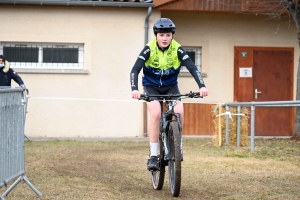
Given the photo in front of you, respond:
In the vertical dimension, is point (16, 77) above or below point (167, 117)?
above

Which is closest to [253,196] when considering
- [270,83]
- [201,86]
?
[201,86]

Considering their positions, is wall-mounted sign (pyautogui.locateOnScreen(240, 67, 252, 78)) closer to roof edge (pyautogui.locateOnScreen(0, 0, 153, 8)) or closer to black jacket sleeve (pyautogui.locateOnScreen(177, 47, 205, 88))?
roof edge (pyautogui.locateOnScreen(0, 0, 153, 8))

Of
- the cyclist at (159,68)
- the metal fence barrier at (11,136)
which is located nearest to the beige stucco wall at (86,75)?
the cyclist at (159,68)

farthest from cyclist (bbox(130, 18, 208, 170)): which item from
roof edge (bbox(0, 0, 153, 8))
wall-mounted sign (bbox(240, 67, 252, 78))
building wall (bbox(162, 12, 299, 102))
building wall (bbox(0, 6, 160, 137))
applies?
wall-mounted sign (bbox(240, 67, 252, 78))

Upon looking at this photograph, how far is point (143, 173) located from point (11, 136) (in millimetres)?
3237

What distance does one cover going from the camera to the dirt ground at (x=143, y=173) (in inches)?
332

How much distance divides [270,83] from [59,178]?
12.0m

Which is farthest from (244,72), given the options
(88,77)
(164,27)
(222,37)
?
(164,27)

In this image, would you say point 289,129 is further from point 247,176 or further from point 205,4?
point 247,176

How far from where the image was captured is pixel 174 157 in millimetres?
8031

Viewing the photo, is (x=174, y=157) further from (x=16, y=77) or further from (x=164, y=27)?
(x=16, y=77)

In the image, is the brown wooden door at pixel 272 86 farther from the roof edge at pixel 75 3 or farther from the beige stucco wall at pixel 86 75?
the roof edge at pixel 75 3

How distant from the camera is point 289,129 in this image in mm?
21078

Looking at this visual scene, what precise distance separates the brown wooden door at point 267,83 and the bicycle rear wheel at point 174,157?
12.6 meters
